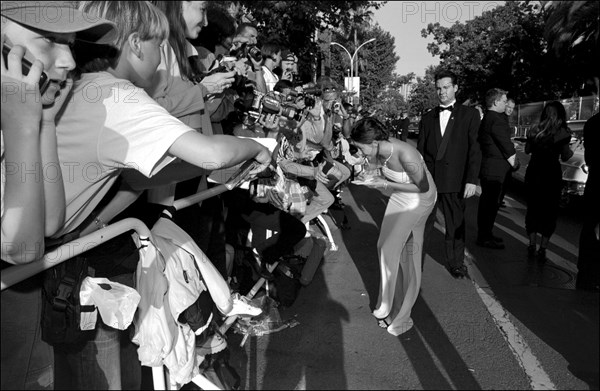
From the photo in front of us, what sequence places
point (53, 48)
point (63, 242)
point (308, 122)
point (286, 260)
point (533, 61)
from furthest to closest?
point (533, 61)
point (308, 122)
point (286, 260)
point (63, 242)
point (53, 48)

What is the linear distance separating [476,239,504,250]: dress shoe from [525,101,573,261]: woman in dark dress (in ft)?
1.11

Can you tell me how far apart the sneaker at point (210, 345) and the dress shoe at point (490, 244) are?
4.55 meters

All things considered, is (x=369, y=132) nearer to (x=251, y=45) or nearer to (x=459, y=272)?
(x=251, y=45)

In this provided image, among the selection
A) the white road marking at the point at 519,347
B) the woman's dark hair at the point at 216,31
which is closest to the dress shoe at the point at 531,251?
the white road marking at the point at 519,347

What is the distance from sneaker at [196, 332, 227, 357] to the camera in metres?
2.45

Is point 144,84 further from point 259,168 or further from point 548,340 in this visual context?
point 548,340

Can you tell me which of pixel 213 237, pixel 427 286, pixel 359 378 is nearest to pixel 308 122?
pixel 427 286

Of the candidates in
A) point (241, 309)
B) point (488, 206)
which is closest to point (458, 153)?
point (488, 206)

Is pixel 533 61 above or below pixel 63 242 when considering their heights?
above

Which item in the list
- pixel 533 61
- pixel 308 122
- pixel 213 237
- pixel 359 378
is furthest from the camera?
pixel 533 61

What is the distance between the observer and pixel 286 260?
4719 millimetres

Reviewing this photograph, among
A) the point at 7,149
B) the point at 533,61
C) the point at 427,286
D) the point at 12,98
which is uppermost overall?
the point at 533,61

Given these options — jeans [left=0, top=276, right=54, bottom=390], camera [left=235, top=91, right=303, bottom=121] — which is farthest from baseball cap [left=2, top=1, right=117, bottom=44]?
camera [left=235, top=91, right=303, bottom=121]

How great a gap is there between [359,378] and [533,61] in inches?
1553
